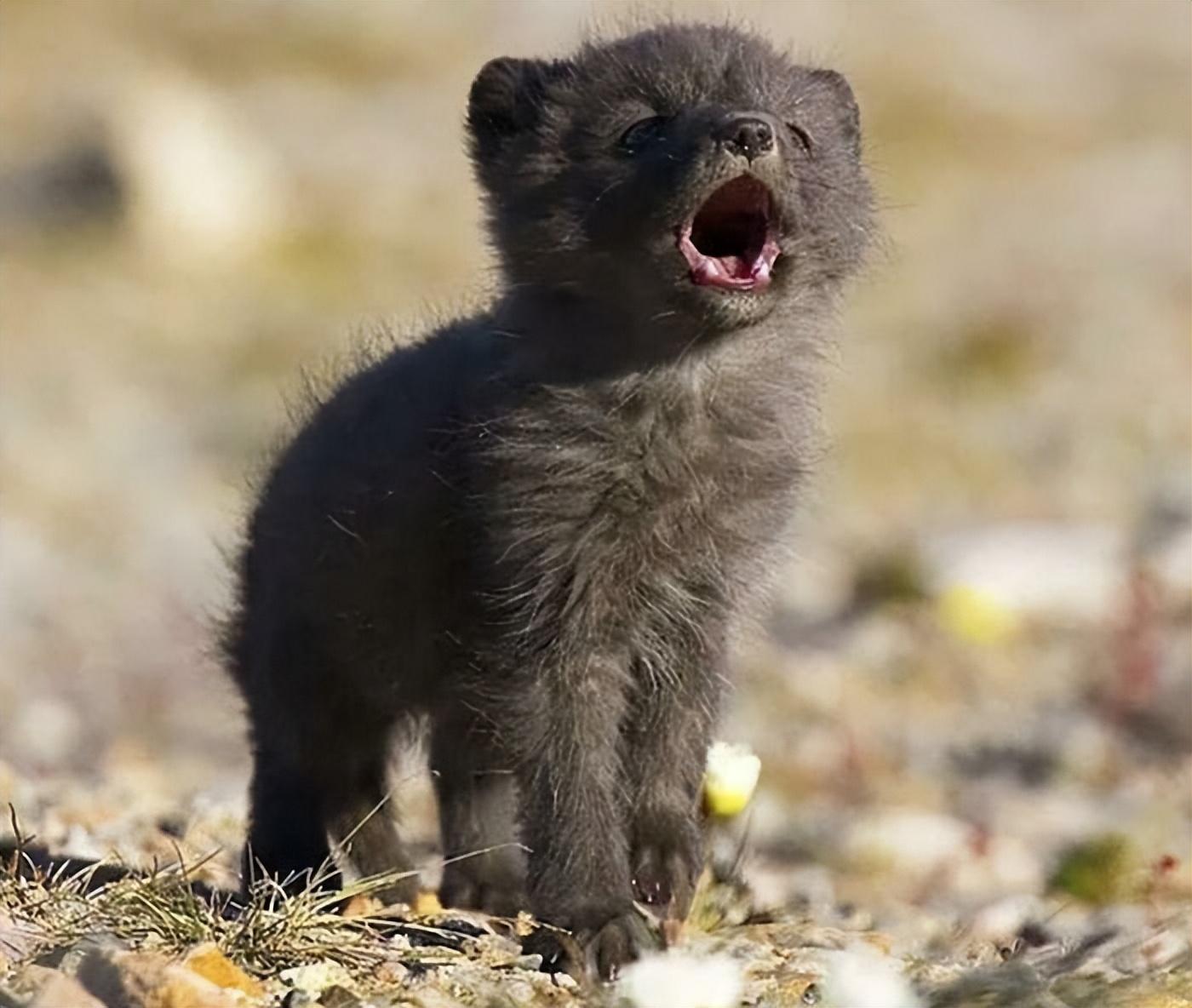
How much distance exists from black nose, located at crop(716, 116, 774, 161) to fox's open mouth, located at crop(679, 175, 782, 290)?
0.24 ft

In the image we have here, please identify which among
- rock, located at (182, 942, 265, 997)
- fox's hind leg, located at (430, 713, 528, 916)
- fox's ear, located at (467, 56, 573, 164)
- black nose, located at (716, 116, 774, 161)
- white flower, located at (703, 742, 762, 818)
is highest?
fox's ear, located at (467, 56, 573, 164)

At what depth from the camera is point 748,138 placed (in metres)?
5.24

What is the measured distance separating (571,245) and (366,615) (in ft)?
3.35

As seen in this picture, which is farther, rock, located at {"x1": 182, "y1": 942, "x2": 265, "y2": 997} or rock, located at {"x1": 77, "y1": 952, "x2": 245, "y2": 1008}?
rock, located at {"x1": 182, "y1": 942, "x2": 265, "y2": 997}

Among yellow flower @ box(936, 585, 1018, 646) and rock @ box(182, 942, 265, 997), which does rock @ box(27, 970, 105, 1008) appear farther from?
yellow flower @ box(936, 585, 1018, 646)

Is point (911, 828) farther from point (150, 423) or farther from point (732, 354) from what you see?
point (150, 423)

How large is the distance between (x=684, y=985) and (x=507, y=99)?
2.32 metres

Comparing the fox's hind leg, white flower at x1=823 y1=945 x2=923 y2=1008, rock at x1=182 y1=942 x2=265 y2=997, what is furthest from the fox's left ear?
rock at x1=182 y1=942 x2=265 y2=997

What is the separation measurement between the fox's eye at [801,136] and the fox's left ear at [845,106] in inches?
9.1

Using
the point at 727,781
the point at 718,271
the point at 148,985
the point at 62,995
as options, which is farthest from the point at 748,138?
the point at 62,995

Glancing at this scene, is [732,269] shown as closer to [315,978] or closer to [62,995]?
[315,978]

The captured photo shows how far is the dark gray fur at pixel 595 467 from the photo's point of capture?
17.7 feet

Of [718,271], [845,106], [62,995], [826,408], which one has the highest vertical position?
[826,408]

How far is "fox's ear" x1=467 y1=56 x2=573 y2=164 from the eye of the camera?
5820mm
